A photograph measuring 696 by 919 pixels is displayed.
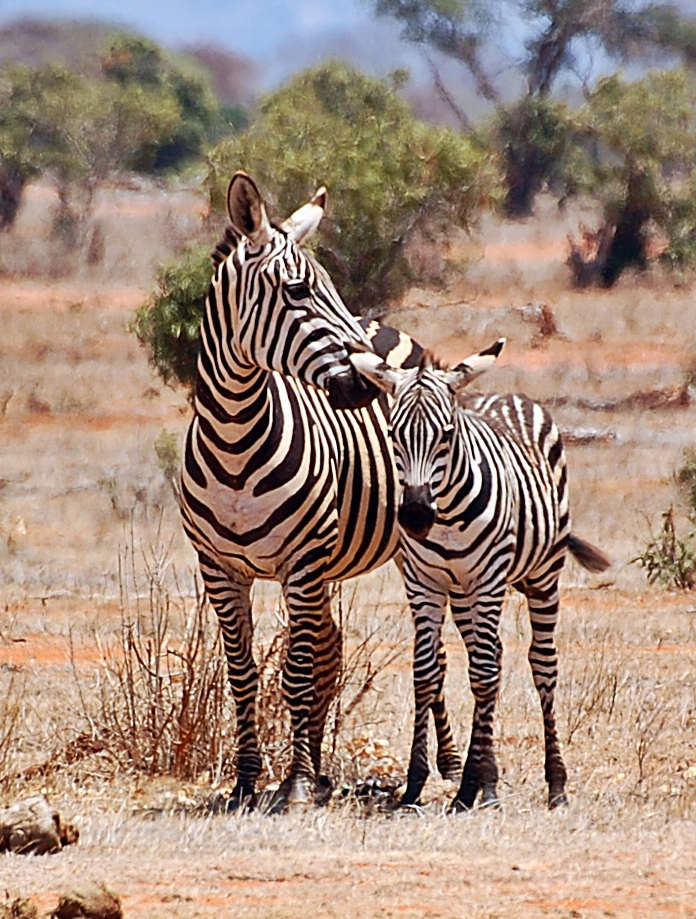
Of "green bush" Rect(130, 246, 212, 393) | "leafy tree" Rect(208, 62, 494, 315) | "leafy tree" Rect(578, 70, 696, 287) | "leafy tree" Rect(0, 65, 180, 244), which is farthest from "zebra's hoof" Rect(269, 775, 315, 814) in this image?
"leafy tree" Rect(0, 65, 180, 244)

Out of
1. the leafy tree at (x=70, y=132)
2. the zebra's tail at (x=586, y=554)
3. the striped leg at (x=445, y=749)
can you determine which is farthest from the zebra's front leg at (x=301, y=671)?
the leafy tree at (x=70, y=132)

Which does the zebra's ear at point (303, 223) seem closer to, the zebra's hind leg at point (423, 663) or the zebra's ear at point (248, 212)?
the zebra's ear at point (248, 212)

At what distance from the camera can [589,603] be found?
12852mm

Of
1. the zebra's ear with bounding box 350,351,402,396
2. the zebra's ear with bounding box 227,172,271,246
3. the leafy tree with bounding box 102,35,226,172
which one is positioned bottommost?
the zebra's ear with bounding box 350,351,402,396

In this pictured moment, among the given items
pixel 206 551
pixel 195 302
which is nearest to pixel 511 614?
pixel 206 551

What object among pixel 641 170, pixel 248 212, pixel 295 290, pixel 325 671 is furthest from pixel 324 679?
pixel 641 170

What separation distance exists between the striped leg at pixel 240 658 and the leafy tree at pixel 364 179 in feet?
41.1

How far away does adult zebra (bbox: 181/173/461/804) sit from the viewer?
6.76 metres

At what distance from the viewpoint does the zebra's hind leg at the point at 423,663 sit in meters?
7.05

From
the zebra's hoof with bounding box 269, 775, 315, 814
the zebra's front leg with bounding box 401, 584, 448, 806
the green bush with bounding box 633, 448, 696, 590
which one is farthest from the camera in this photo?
the green bush with bounding box 633, 448, 696, 590

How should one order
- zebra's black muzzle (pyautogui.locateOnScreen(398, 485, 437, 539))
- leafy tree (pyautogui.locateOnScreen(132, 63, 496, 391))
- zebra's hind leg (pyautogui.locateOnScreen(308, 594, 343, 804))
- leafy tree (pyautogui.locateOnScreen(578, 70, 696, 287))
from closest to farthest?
1. zebra's black muzzle (pyautogui.locateOnScreen(398, 485, 437, 539))
2. zebra's hind leg (pyautogui.locateOnScreen(308, 594, 343, 804))
3. leafy tree (pyautogui.locateOnScreen(132, 63, 496, 391))
4. leafy tree (pyautogui.locateOnScreen(578, 70, 696, 287))

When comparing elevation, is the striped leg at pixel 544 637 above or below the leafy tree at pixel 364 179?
below

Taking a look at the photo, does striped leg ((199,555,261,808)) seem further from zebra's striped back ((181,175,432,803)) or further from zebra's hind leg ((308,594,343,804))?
zebra's hind leg ((308,594,343,804))

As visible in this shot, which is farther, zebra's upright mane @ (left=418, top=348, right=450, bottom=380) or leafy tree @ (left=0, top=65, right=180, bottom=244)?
leafy tree @ (left=0, top=65, right=180, bottom=244)
